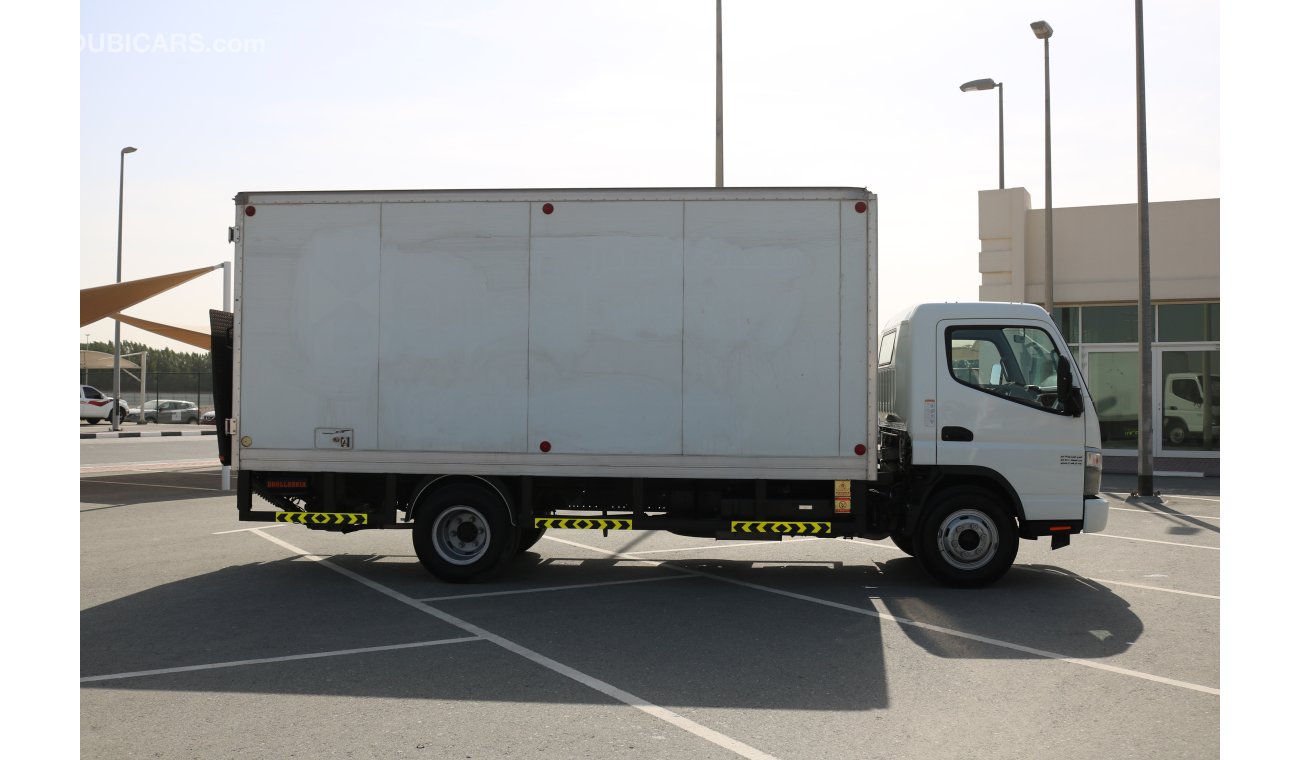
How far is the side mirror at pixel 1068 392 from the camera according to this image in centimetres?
891

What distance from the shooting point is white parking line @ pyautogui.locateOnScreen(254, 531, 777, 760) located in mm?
5012

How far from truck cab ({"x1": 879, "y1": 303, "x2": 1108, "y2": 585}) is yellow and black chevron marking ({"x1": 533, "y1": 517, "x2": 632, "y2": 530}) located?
7.99 ft

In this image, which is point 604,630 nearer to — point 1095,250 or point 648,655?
point 648,655

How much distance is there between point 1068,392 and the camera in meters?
8.91

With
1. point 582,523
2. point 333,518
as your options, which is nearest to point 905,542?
point 582,523

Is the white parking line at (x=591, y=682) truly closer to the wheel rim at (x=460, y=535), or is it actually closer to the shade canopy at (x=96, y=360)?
the wheel rim at (x=460, y=535)

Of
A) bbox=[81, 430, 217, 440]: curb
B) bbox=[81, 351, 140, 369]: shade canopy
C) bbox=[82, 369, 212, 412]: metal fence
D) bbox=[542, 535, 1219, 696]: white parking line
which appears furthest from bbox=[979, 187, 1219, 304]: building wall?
bbox=[81, 351, 140, 369]: shade canopy

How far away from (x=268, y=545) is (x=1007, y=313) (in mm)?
8107

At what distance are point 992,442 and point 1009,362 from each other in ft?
2.34

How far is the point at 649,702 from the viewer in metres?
5.68

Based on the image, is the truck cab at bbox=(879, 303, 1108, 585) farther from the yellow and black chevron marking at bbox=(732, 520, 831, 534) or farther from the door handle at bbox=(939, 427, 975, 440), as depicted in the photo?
the yellow and black chevron marking at bbox=(732, 520, 831, 534)

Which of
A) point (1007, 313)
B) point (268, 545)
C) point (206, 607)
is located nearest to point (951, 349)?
point (1007, 313)

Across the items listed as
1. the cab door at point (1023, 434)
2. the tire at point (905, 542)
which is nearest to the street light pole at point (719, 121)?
the tire at point (905, 542)

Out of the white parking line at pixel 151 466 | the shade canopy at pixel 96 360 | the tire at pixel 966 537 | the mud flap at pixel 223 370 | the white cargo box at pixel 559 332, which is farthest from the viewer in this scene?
Answer: the shade canopy at pixel 96 360
